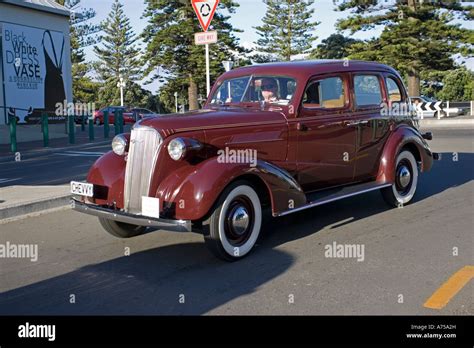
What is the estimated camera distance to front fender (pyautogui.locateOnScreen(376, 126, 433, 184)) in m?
7.55

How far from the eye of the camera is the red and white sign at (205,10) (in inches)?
431

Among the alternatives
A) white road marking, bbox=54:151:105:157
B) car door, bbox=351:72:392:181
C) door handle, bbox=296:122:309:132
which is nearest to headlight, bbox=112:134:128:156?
door handle, bbox=296:122:309:132

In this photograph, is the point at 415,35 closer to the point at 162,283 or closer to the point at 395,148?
the point at 395,148

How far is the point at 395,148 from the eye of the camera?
763 centimetres

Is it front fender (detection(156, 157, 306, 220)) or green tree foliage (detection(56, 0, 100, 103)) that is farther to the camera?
green tree foliage (detection(56, 0, 100, 103))

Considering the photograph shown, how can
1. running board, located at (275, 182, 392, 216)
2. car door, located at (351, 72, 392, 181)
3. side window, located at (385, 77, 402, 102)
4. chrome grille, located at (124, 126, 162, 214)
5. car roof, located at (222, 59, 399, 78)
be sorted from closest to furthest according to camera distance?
1. chrome grille, located at (124, 126, 162, 214)
2. running board, located at (275, 182, 392, 216)
3. car roof, located at (222, 59, 399, 78)
4. car door, located at (351, 72, 392, 181)
5. side window, located at (385, 77, 402, 102)

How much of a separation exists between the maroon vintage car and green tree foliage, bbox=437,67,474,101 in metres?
38.6

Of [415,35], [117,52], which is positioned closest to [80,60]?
[117,52]

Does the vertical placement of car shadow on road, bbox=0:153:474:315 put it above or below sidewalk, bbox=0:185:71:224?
below

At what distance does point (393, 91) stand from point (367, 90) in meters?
0.70

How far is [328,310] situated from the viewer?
4.19 m

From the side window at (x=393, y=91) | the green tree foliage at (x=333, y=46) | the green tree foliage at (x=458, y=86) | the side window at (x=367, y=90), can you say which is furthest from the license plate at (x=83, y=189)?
the green tree foliage at (x=458, y=86)

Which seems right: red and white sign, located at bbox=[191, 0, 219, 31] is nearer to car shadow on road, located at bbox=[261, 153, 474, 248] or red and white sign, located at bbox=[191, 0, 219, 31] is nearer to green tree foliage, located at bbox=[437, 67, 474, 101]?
car shadow on road, located at bbox=[261, 153, 474, 248]
